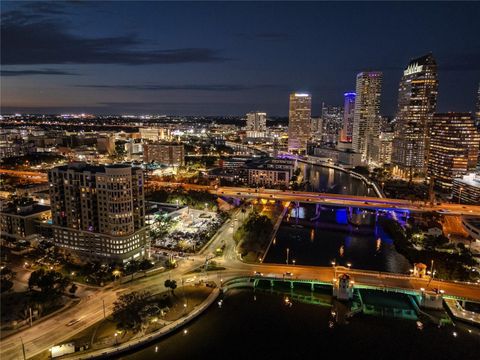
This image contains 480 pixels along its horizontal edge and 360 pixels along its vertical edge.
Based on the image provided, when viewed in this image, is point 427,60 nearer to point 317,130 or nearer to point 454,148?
point 454,148

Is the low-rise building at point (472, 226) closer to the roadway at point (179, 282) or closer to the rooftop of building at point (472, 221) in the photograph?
the rooftop of building at point (472, 221)

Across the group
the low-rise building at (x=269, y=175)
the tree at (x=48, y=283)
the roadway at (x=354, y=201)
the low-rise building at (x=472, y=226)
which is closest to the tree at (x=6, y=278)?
the tree at (x=48, y=283)

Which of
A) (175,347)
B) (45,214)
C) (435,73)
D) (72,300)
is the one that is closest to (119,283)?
(72,300)

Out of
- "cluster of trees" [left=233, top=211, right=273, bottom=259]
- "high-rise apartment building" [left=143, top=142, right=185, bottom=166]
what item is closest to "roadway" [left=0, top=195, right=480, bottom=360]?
"cluster of trees" [left=233, top=211, right=273, bottom=259]

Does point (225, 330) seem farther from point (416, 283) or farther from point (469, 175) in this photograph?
point (469, 175)

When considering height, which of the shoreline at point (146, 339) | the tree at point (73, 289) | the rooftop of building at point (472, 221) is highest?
the rooftop of building at point (472, 221)

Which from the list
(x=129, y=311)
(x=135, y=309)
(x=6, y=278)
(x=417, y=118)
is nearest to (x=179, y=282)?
(x=135, y=309)
